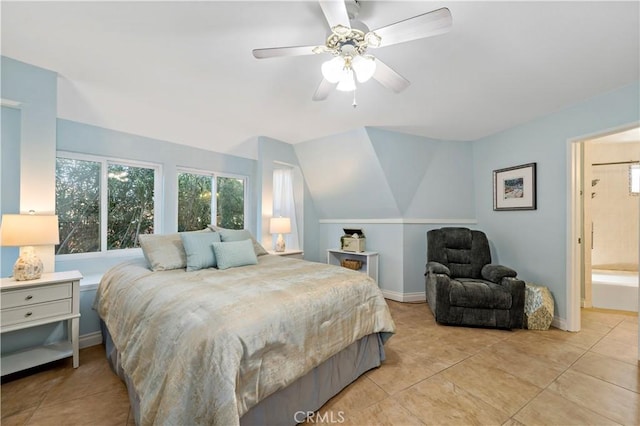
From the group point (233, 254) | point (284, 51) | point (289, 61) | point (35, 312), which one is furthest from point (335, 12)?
point (35, 312)

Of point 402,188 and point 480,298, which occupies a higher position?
point 402,188

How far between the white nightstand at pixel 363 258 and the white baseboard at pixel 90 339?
3.04 metres

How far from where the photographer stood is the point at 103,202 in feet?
9.39

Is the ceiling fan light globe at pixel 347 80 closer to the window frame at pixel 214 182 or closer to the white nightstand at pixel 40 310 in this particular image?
the white nightstand at pixel 40 310

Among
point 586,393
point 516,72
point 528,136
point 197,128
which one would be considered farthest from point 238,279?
point 528,136

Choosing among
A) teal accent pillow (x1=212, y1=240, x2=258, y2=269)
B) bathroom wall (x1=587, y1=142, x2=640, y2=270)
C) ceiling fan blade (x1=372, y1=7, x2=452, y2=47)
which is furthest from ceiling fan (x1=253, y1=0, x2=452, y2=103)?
bathroom wall (x1=587, y1=142, x2=640, y2=270)

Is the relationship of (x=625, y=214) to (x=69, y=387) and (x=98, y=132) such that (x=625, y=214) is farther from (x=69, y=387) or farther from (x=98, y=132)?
(x=98, y=132)

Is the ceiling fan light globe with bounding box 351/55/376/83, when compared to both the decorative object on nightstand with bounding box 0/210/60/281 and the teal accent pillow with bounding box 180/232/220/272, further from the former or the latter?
the decorative object on nightstand with bounding box 0/210/60/281

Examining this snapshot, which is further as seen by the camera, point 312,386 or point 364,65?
point 312,386

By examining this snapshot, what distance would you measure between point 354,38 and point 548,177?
9.64 feet

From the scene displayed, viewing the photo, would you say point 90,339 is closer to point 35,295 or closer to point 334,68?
point 35,295

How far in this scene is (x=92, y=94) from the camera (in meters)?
2.44

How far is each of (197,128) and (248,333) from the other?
285 centimetres

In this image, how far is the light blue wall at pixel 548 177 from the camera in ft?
8.07
